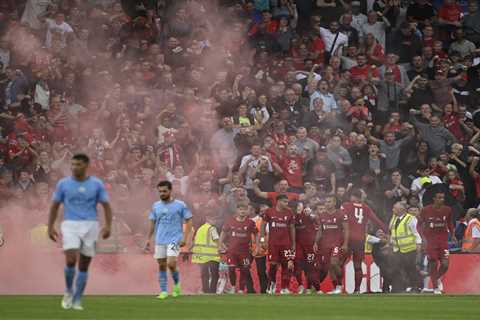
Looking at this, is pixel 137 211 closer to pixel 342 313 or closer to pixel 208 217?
pixel 208 217

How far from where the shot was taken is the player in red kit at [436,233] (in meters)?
26.2

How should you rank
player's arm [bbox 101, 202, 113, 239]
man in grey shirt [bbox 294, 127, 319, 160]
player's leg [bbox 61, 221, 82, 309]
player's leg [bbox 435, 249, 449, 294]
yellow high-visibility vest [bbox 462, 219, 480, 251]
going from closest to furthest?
player's arm [bbox 101, 202, 113, 239]
player's leg [bbox 61, 221, 82, 309]
player's leg [bbox 435, 249, 449, 294]
yellow high-visibility vest [bbox 462, 219, 480, 251]
man in grey shirt [bbox 294, 127, 319, 160]

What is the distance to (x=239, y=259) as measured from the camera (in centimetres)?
2617

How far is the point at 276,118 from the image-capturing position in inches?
1109

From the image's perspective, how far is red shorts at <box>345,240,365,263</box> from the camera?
26422mm

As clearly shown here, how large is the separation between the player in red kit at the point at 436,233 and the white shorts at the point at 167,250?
775cm

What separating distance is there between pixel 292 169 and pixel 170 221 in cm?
739

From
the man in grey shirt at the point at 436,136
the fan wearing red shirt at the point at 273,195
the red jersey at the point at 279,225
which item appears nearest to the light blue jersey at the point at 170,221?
the red jersey at the point at 279,225

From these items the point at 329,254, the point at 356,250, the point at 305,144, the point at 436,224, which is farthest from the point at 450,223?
the point at 305,144

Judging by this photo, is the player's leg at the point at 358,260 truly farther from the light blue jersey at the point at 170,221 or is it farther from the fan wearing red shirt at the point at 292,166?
the light blue jersey at the point at 170,221

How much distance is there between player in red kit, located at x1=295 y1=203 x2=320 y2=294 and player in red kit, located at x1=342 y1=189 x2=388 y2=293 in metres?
0.80

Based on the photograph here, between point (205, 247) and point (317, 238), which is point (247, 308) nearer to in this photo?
point (205, 247)

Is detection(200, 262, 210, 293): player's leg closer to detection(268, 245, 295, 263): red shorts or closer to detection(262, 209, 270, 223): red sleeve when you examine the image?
detection(268, 245, 295, 263): red shorts

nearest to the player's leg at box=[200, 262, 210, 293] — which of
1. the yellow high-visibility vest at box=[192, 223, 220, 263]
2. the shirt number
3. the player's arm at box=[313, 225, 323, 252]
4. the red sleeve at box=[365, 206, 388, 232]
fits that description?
the yellow high-visibility vest at box=[192, 223, 220, 263]
